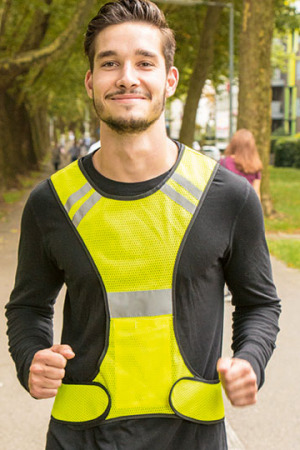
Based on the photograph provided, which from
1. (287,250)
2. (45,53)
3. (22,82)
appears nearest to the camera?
(287,250)

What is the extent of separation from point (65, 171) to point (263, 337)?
713 millimetres

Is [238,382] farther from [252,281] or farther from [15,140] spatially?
[15,140]

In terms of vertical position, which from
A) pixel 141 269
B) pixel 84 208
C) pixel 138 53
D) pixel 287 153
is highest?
pixel 138 53

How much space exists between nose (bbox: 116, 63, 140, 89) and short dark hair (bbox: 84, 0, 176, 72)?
0.41 ft

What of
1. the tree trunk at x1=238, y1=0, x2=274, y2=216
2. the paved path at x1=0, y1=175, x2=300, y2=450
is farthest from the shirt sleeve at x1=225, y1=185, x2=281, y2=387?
the tree trunk at x1=238, y1=0, x2=274, y2=216

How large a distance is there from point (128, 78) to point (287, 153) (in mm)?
43815

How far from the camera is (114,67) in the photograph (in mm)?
1994

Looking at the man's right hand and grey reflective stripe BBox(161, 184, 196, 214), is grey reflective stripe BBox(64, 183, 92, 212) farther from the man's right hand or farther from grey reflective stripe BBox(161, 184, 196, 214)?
the man's right hand

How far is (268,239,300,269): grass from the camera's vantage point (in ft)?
35.7

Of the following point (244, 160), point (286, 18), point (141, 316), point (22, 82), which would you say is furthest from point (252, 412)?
point (286, 18)

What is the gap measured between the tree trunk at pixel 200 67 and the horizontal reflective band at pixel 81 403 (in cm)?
2647

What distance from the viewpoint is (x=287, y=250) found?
11859mm

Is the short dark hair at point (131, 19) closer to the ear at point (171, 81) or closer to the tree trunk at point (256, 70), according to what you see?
the ear at point (171, 81)

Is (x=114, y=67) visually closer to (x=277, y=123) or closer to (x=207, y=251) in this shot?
(x=207, y=251)
